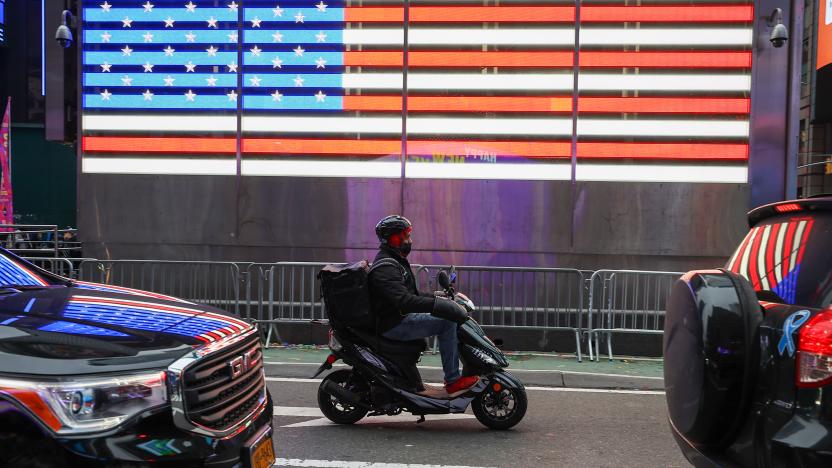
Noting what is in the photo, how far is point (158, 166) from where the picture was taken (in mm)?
10820

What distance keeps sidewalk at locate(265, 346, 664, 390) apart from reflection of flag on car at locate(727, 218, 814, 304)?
4098 mm

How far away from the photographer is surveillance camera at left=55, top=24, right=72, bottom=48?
403 inches

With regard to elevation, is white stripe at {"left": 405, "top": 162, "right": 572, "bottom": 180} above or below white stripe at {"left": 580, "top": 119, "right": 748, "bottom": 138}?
below

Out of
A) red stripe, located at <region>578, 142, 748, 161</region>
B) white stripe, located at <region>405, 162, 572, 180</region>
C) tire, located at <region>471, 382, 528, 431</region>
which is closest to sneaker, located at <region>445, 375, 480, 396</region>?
tire, located at <region>471, 382, 528, 431</region>

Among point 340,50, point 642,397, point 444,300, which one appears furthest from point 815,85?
point 444,300

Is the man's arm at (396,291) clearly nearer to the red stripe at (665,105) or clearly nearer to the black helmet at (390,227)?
the black helmet at (390,227)

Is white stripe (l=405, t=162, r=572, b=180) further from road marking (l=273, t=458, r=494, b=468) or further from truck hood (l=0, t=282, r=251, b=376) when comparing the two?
truck hood (l=0, t=282, r=251, b=376)

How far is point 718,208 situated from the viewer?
10.0m

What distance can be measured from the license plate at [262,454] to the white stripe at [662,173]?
790 cm

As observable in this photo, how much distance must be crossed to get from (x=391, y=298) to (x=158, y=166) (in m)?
7.09

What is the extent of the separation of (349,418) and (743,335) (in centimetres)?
356

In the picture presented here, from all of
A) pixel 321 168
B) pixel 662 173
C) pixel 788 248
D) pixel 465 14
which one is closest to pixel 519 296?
pixel 662 173

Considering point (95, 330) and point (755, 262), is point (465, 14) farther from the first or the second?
point (95, 330)

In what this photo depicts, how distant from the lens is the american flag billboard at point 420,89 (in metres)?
10.2
